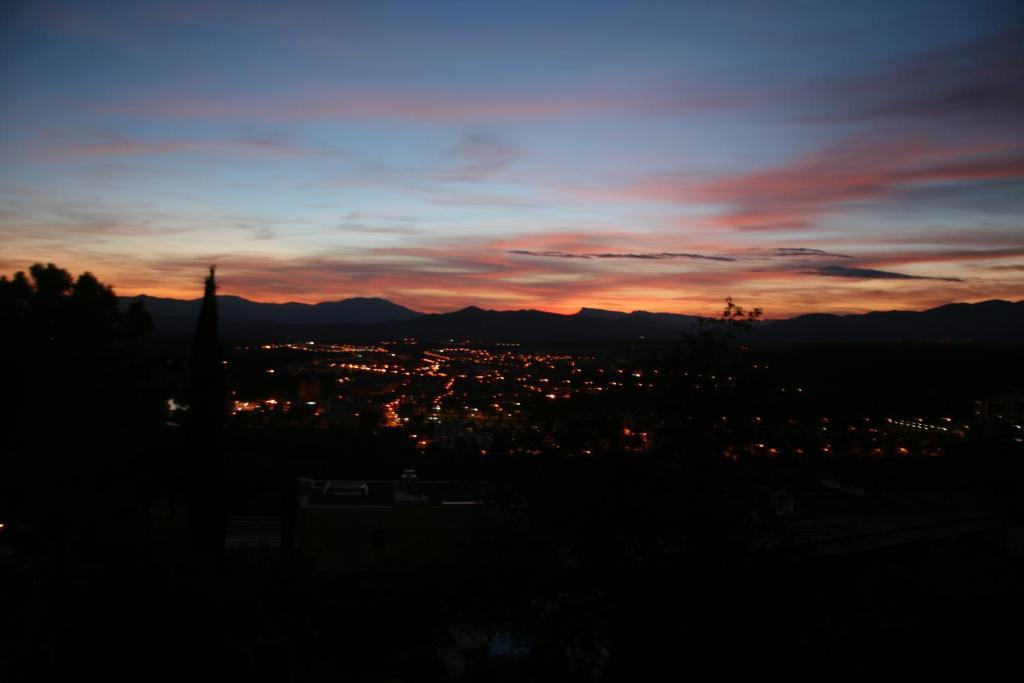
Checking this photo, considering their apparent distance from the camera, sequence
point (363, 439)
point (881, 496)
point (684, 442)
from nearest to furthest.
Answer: point (684, 442) → point (881, 496) → point (363, 439)

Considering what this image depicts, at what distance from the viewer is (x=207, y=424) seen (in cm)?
1448

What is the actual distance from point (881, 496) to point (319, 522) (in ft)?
36.7

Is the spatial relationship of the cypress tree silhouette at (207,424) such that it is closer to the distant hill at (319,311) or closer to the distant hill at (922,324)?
the distant hill at (922,324)

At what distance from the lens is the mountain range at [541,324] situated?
140 ft

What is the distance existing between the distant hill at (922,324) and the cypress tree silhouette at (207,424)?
31916 millimetres

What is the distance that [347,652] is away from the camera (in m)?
8.55

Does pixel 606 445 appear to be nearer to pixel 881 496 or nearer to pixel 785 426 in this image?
pixel 785 426

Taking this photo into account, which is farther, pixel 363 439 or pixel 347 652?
pixel 363 439

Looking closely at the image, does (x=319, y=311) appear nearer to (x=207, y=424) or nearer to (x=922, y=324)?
(x=922, y=324)

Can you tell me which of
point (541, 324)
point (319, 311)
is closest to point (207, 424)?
point (541, 324)

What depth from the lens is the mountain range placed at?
42.6 meters

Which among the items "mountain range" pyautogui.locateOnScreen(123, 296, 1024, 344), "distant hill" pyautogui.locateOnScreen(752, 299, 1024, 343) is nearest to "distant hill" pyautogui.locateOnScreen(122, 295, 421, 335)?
"mountain range" pyautogui.locateOnScreen(123, 296, 1024, 344)

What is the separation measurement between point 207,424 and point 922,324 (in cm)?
4809

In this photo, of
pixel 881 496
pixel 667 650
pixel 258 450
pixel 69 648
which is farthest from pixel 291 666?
pixel 258 450
